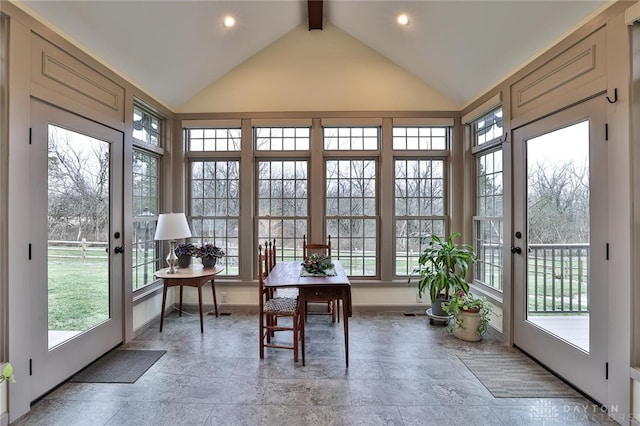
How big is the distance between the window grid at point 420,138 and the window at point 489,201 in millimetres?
396

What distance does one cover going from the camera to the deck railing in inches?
95.7

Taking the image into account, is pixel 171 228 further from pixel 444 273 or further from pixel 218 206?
pixel 444 273

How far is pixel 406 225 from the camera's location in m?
4.16

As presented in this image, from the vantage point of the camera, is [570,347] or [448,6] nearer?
[570,347]

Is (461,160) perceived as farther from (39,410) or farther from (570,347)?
(39,410)

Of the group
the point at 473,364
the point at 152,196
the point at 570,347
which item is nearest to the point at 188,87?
the point at 152,196

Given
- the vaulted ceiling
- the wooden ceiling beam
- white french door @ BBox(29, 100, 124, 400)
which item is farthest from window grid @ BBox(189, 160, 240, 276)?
the wooden ceiling beam

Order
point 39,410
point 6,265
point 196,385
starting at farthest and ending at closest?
point 196,385, point 39,410, point 6,265

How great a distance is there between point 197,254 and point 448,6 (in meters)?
3.71

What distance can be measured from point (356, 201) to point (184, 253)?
232 cm

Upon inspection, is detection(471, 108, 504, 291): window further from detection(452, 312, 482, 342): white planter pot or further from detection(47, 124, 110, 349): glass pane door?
detection(47, 124, 110, 349): glass pane door

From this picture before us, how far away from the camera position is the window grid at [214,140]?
4156mm

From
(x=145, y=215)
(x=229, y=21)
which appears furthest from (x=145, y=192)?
(x=229, y=21)

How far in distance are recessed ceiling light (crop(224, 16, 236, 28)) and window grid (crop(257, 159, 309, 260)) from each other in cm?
165
